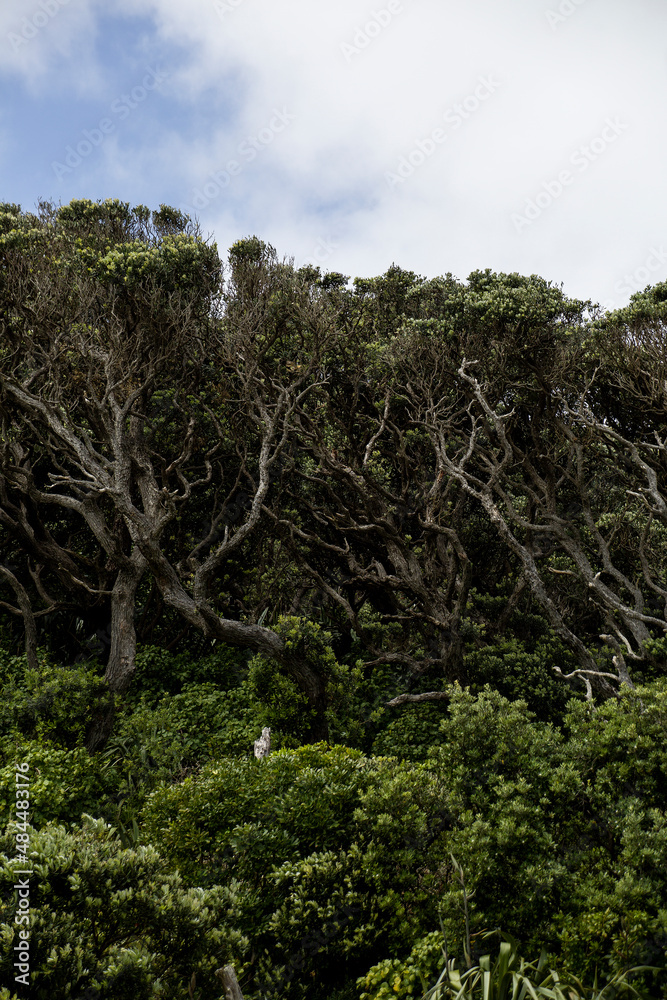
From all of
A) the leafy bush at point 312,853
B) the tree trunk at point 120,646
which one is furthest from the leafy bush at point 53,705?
the leafy bush at point 312,853

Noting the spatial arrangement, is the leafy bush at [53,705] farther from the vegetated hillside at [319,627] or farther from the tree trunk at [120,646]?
the tree trunk at [120,646]

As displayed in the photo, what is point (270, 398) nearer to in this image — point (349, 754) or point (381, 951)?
point (349, 754)

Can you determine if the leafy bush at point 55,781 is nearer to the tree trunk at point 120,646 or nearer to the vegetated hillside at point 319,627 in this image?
the vegetated hillside at point 319,627

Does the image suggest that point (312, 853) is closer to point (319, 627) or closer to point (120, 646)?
point (319, 627)

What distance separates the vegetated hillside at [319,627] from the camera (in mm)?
6113

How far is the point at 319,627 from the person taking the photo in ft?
43.3

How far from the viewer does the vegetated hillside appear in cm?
611

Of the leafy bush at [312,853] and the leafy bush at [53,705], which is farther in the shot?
the leafy bush at [53,705]

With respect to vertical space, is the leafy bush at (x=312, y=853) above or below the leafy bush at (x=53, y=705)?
below

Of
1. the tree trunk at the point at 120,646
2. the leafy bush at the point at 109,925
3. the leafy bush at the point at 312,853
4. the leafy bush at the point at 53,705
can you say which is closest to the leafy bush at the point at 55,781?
the leafy bush at the point at 53,705

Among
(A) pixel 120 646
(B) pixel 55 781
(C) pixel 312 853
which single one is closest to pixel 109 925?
(C) pixel 312 853

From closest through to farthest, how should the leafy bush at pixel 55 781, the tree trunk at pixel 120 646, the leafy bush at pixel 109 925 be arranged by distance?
1. the leafy bush at pixel 109 925
2. the leafy bush at pixel 55 781
3. the tree trunk at pixel 120 646

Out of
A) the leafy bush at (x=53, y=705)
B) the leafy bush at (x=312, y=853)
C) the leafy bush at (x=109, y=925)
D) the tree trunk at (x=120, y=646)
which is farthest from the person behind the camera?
the tree trunk at (x=120, y=646)

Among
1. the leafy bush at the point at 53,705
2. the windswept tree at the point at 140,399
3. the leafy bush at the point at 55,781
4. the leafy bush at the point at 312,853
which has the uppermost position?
the windswept tree at the point at 140,399
